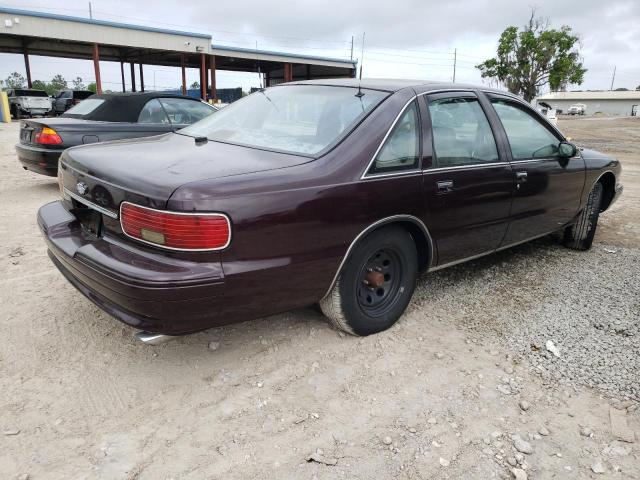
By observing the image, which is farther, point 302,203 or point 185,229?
point 302,203

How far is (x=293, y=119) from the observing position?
324cm

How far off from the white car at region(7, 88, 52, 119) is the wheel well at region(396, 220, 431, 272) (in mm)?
27144

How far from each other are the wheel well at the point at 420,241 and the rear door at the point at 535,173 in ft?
3.08

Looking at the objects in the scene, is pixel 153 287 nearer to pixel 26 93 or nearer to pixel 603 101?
pixel 26 93

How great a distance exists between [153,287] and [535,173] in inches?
121

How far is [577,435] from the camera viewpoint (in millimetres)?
2367

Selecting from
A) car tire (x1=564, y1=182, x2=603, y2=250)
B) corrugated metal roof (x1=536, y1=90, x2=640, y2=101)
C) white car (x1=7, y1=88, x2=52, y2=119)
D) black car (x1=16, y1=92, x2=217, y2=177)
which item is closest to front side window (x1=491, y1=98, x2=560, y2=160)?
car tire (x1=564, y1=182, x2=603, y2=250)

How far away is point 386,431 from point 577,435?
3.01 ft

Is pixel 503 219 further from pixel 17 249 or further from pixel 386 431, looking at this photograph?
pixel 17 249

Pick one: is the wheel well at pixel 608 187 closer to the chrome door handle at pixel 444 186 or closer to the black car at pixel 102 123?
the chrome door handle at pixel 444 186

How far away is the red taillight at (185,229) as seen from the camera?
7.36 feet

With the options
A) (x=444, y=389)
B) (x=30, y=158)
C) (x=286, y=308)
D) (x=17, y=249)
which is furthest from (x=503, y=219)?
(x=30, y=158)

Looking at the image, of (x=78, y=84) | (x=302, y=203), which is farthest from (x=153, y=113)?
(x=78, y=84)

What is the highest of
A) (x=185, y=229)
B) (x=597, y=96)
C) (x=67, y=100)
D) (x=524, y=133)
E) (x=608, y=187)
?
(x=597, y=96)
